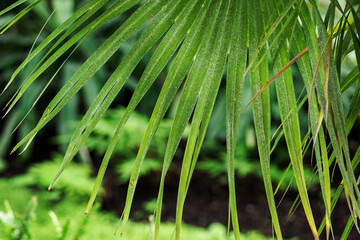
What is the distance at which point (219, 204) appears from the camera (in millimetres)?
2338

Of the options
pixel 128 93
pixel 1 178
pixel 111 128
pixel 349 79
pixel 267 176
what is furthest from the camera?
pixel 128 93

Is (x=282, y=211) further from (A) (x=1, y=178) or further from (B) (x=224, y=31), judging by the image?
(B) (x=224, y=31)

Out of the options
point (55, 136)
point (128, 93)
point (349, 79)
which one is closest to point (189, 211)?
point (128, 93)

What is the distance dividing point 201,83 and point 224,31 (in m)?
0.07

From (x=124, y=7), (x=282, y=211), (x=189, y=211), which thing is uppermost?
(x=124, y=7)

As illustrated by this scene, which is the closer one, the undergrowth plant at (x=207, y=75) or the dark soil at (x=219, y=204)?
the undergrowth plant at (x=207, y=75)

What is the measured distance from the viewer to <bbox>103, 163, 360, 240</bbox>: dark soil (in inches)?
83.8

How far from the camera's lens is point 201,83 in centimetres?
53

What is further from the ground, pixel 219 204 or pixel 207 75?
pixel 207 75

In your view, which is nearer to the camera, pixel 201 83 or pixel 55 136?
pixel 201 83

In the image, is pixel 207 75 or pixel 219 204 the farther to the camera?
pixel 219 204

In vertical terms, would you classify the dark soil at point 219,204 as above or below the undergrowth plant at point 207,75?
below

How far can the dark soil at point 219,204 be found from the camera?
6.98ft

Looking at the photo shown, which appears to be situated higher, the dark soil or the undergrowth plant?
the undergrowth plant
